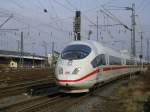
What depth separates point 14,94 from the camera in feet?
61.6

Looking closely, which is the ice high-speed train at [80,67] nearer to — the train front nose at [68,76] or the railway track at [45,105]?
the train front nose at [68,76]

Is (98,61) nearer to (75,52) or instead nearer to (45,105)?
(75,52)

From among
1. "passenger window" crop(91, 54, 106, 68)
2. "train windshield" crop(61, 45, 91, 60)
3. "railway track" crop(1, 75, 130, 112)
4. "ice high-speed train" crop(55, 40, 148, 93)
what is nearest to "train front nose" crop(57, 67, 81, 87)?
"ice high-speed train" crop(55, 40, 148, 93)

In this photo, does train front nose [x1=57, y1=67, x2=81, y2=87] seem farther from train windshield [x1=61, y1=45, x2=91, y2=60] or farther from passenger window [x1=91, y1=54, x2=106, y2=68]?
passenger window [x1=91, y1=54, x2=106, y2=68]

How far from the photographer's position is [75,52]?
17766 millimetres

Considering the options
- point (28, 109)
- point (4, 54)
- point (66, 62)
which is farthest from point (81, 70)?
point (4, 54)

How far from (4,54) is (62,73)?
270 ft

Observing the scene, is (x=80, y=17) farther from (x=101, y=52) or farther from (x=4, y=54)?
(x=4, y=54)

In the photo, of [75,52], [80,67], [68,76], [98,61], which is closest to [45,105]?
[68,76]

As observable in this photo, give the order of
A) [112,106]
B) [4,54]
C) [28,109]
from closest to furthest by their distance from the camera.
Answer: [28,109] → [112,106] → [4,54]

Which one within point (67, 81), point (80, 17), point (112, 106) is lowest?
point (112, 106)

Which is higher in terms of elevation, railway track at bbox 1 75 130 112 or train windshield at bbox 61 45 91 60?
train windshield at bbox 61 45 91 60

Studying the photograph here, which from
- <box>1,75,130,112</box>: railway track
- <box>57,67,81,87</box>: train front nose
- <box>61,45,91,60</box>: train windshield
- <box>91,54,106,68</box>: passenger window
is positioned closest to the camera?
<box>1,75,130,112</box>: railway track

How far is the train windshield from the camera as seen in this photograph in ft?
57.4
